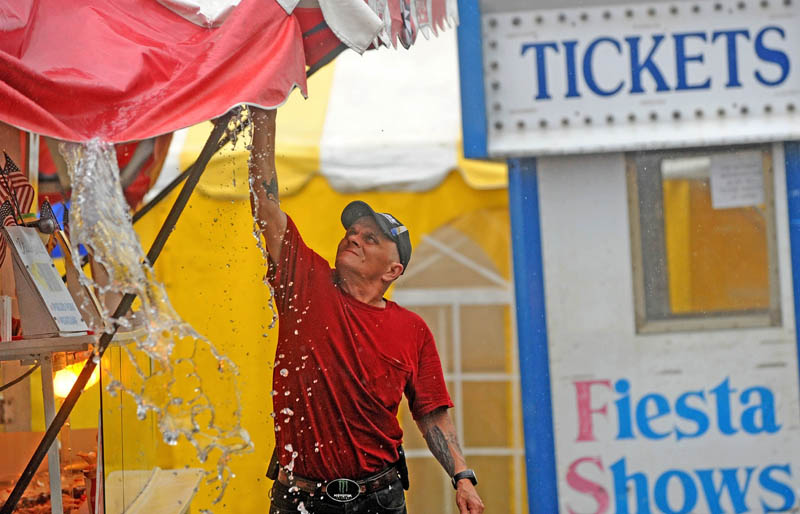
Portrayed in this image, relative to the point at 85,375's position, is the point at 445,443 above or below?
below

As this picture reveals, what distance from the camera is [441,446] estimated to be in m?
3.24

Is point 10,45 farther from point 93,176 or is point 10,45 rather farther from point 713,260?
point 713,260

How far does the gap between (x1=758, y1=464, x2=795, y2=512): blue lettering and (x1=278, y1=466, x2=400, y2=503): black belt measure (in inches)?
50.4

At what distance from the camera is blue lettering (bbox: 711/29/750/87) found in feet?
10.3

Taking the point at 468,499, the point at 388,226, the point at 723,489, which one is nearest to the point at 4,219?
the point at 388,226

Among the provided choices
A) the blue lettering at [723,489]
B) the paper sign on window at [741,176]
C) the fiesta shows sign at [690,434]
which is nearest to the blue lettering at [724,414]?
the fiesta shows sign at [690,434]

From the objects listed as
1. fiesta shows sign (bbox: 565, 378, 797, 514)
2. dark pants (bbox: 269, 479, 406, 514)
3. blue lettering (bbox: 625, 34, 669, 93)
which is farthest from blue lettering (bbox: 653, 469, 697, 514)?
blue lettering (bbox: 625, 34, 669, 93)

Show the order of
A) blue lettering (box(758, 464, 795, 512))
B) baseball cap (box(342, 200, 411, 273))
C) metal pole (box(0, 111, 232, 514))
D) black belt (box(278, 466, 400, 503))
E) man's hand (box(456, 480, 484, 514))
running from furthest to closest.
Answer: baseball cap (box(342, 200, 411, 273)), blue lettering (box(758, 464, 795, 512)), man's hand (box(456, 480, 484, 514)), black belt (box(278, 466, 400, 503)), metal pole (box(0, 111, 232, 514))

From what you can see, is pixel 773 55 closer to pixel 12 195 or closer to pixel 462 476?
pixel 462 476

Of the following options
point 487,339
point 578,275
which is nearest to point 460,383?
point 487,339

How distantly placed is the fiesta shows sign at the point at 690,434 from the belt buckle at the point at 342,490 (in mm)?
785

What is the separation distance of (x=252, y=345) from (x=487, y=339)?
5.29ft

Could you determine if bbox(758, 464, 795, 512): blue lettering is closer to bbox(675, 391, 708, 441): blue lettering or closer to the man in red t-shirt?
bbox(675, 391, 708, 441): blue lettering

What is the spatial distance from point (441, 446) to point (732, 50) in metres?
1.67
